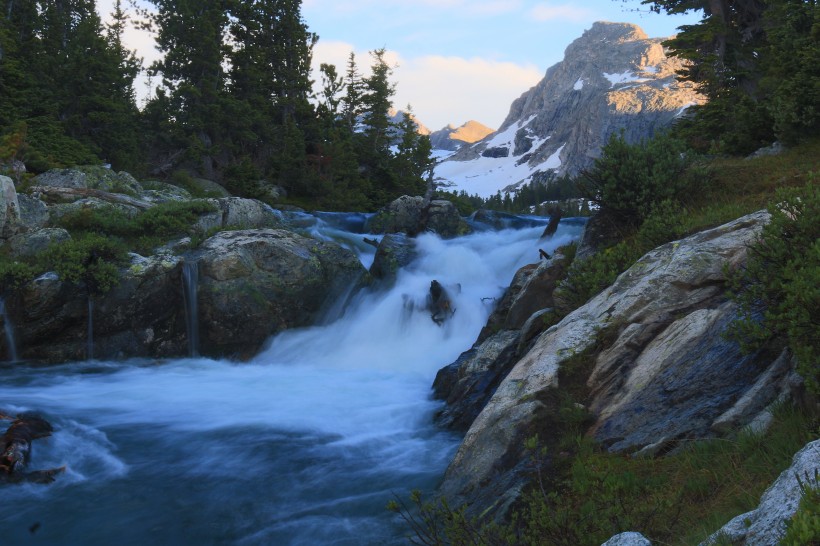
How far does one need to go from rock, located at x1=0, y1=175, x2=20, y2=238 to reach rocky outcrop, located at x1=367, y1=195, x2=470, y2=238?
14.3 m

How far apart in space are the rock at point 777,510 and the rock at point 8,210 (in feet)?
60.7

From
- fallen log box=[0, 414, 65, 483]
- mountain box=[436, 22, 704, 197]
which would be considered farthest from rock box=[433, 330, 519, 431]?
mountain box=[436, 22, 704, 197]

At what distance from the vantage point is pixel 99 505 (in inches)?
295

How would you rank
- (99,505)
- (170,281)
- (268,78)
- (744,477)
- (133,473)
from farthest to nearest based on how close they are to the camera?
(268,78) → (170,281) → (133,473) → (99,505) → (744,477)

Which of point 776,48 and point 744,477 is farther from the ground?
point 776,48

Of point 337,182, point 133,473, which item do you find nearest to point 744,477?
point 133,473

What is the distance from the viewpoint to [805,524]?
2621 millimetres

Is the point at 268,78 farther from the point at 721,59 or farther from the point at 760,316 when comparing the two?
the point at 760,316

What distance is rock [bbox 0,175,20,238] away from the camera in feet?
52.4

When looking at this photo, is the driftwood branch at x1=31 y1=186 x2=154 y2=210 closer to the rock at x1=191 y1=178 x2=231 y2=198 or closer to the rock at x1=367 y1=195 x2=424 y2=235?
the rock at x1=191 y1=178 x2=231 y2=198

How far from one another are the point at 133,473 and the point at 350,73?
41487 millimetres

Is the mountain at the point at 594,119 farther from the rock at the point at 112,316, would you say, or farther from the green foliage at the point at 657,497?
the green foliage at the point at 657,497

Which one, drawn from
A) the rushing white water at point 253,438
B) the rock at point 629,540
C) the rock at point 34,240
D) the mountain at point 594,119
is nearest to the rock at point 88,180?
the rock at point 34,240

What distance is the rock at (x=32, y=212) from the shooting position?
16984 millimetres
